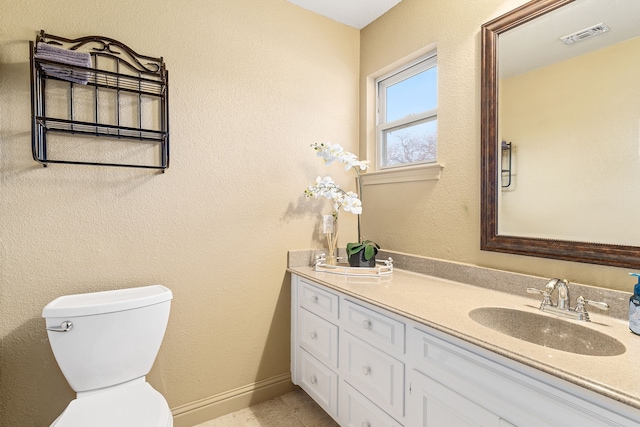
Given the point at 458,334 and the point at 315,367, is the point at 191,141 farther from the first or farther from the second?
the point at 458,334

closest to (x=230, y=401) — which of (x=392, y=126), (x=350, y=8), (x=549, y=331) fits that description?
(x=549, y=331)

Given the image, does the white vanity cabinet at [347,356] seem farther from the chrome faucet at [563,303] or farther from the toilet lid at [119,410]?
the toilet lid at [119,410]

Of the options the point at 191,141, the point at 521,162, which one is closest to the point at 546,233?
the point at 521,162

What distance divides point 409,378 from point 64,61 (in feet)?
6.12

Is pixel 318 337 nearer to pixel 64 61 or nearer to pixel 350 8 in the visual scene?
pixel 64 61

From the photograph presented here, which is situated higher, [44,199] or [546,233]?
[44,199]

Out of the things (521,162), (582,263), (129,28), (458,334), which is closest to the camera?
(458,334)

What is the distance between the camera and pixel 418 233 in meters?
1.89

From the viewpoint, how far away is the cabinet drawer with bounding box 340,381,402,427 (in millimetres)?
1311

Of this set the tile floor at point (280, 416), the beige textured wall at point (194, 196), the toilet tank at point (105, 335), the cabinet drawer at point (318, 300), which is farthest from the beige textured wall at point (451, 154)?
the toilet tank at point (105, 335)

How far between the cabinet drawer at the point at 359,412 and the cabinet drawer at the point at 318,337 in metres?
0.15

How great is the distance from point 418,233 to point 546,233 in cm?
66

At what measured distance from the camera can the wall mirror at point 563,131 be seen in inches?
44.3

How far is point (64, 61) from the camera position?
1.29 m
